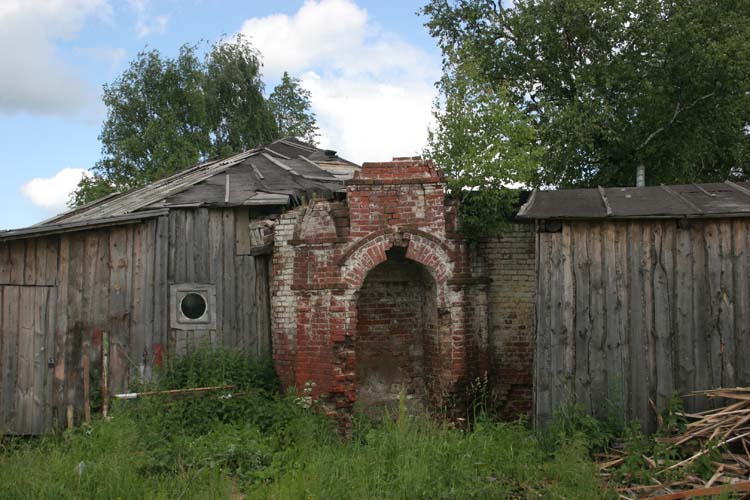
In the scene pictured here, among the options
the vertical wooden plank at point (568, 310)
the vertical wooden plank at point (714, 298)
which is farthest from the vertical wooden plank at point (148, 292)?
the vertical wooden plank at point (714, 298)

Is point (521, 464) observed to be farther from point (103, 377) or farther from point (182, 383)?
point (103, 377)

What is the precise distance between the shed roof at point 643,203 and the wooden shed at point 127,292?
3.16 meters

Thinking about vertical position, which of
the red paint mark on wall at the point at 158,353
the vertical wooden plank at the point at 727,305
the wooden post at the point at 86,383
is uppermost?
the vertical wooden plank at the point at 727,305

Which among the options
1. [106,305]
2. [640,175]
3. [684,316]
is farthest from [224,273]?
[640,175]

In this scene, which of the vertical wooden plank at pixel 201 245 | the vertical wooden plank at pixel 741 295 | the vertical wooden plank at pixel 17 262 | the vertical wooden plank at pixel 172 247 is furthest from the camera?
the vertical wooden plank at pixel 201 245

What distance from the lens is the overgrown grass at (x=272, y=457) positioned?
21.5ft

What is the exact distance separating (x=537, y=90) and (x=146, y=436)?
49.0ft

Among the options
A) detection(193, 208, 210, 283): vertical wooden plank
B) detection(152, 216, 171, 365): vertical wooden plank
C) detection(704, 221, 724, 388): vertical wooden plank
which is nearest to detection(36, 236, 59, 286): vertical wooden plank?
detection(152, 216, 171, 365): vertical wooden plank

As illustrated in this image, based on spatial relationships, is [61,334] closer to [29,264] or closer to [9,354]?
[9,354]

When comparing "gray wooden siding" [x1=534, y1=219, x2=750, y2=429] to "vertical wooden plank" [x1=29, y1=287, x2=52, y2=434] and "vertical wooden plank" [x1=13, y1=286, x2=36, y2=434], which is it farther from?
"vertical wooden plank" [x1=13, y1=286, x2=36, y2=434]

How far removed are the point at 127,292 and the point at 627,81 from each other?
13.6 m

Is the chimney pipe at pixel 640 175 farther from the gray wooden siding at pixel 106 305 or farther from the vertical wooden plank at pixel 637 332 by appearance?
the gray wooden siding at pixel 106 305

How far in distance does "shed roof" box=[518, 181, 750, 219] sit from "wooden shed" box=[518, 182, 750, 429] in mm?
22

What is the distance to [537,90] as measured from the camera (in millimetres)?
19703
